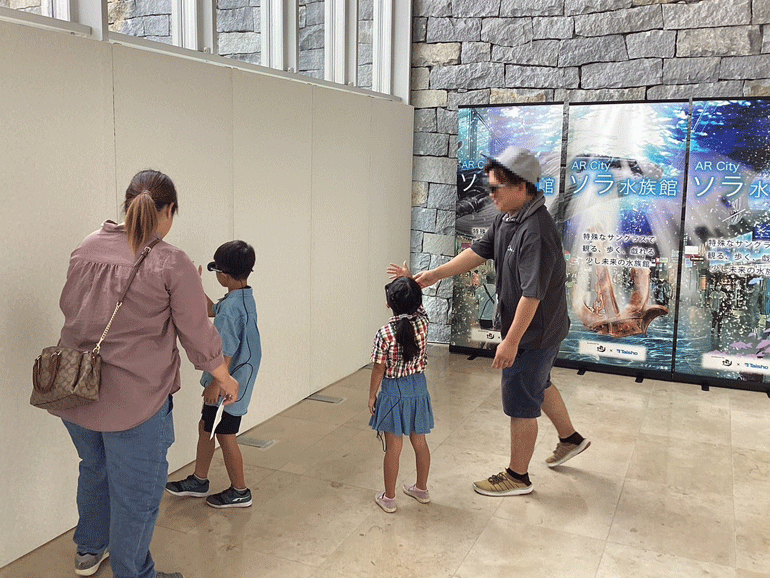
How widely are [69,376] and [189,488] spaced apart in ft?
4.20

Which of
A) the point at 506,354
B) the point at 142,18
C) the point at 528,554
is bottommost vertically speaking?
the point at 528,554

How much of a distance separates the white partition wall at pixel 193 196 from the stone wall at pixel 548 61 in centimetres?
29

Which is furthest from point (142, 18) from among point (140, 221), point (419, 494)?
point (419, 494)

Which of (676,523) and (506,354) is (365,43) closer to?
(506,354)

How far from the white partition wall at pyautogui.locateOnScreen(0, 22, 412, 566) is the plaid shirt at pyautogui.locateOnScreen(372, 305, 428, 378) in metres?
1.02

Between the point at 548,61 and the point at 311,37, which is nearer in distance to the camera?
the point at 311,37

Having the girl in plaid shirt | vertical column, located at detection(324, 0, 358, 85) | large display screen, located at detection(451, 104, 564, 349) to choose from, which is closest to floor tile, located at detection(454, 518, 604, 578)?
the girl in plaid shirt

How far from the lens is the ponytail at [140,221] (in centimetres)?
214

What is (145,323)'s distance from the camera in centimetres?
216

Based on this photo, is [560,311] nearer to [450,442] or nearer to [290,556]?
[450,442]

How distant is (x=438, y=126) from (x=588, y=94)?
1.15 meters

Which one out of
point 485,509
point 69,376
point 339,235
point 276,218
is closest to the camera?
point 69,376

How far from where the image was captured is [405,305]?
116 inches

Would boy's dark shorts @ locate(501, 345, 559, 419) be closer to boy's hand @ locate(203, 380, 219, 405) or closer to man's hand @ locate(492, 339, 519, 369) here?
man's hand @ locate(492, 339, 519, 369)
